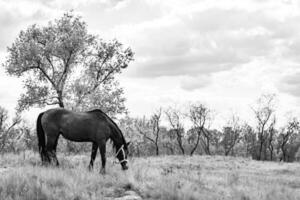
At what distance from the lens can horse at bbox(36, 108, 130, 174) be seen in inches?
496

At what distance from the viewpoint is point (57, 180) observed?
32.6 ft

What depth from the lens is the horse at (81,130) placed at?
1261cm

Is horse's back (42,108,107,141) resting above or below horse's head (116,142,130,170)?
above

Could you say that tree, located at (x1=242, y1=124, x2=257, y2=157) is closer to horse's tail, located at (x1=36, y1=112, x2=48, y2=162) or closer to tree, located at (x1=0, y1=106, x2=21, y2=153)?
tree, located at (x1=0, y1=106, x2=21, y2=153)

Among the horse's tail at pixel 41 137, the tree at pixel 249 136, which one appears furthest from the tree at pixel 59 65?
the tree at pixel 249 136

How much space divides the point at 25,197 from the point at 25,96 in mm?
22074

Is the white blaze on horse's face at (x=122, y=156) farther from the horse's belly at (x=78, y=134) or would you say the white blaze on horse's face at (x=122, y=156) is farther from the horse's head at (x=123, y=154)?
the horse's belly at (x=78, y=134)

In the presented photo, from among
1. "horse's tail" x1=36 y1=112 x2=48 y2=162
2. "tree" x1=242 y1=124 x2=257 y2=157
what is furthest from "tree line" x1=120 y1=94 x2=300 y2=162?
"horse's tail" x1=36 y1=112 x2=48 y2=162

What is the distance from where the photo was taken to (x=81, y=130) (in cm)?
1261

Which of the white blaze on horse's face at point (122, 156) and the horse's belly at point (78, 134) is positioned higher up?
the horse's belly at point (78, 134)

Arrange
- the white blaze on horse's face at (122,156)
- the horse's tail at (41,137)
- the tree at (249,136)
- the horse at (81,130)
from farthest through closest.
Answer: the tree at (249,136) < the horse's tail at (41,137) < the white blaze on horse's face at (122,156) < the horse at (81,130)

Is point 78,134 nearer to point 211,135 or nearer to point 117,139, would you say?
point 117,139

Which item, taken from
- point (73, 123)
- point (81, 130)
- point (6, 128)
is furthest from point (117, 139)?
point (6, 128)

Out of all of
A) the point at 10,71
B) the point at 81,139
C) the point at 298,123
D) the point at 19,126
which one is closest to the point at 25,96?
the point at 10,71
